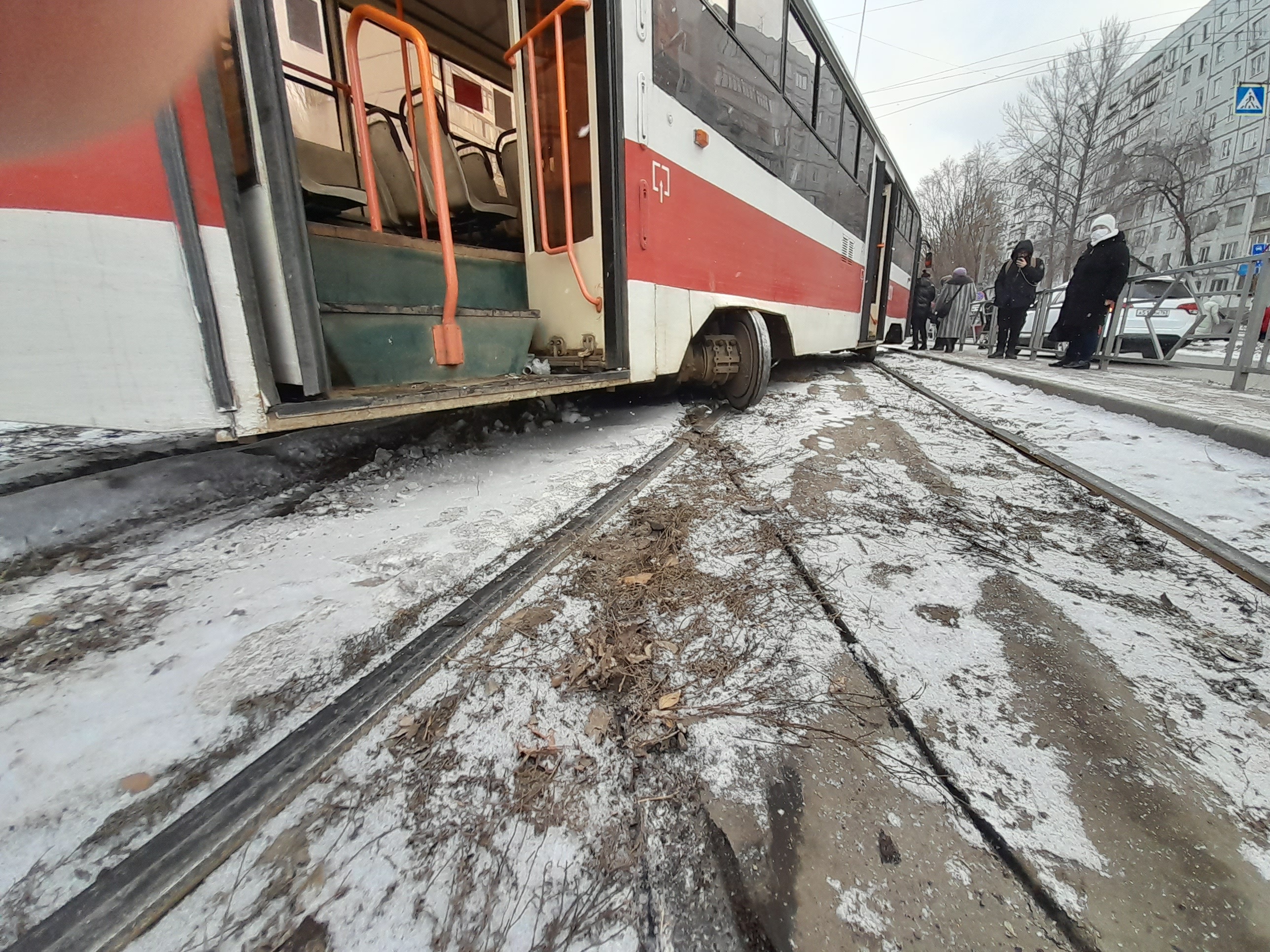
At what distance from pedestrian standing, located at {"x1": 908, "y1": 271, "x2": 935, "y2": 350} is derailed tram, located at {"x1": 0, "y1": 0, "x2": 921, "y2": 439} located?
25.6 feet

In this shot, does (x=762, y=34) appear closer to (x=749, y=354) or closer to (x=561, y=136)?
(x=561, y=136)

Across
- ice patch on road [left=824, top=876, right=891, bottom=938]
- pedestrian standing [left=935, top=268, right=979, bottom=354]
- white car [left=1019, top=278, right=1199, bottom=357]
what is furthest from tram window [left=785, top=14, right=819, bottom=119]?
pedestrian standing [left=935, top=268, right=979, bottom=354]

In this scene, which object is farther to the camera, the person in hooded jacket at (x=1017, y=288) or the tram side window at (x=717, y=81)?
the person in hooded jacket at (x=1017, y=288)

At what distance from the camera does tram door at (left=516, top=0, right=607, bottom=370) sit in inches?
115

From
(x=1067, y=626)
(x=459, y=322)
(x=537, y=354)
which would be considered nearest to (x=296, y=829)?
(x=1067, y=626)

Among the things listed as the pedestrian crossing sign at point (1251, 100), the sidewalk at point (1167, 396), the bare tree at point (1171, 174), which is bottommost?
the sidewalk at point (1167, 396)

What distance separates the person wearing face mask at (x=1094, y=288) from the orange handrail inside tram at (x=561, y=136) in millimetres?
6628

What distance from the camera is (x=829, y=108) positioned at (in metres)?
5.41

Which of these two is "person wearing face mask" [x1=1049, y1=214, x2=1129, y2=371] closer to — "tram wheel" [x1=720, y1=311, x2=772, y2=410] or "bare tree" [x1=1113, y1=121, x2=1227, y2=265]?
"tram wheel" [x1=720, y1=311, x2=772, y2=410]

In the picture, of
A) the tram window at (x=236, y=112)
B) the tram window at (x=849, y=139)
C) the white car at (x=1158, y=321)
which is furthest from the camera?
the white car at (x=1158, y=321)

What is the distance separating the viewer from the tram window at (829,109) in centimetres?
512

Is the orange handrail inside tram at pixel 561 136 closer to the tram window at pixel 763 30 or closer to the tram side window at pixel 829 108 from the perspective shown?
the tram window at pixel 763 30

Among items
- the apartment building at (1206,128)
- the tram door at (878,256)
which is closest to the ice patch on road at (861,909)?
the tram door at (878,256)

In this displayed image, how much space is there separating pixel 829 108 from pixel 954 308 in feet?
30.5
